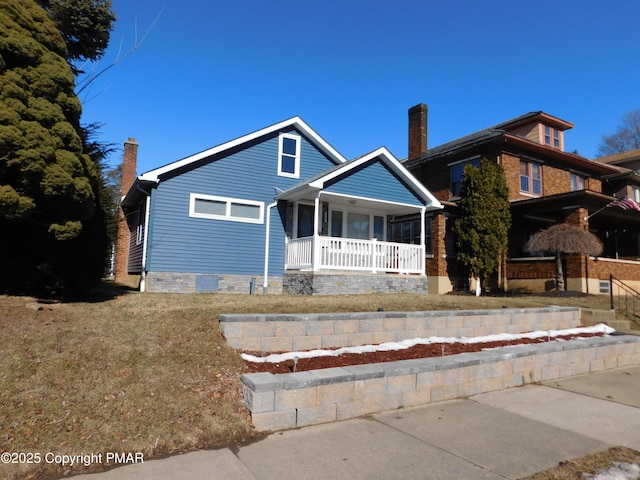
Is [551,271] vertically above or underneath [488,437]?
above

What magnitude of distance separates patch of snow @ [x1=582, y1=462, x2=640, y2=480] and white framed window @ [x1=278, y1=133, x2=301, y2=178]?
500 inches

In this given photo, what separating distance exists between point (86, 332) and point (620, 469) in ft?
19.7

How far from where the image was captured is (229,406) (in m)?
4.55

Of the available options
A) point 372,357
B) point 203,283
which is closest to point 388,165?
point 203,283

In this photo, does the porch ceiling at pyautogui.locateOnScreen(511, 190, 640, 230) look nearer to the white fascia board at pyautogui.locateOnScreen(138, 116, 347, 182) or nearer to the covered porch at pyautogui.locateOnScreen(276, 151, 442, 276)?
the covered porch at pyautogui.locateOnScreen(276, 151, 442, 276)

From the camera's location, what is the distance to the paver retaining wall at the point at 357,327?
20.4ft

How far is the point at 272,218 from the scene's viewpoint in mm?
14820

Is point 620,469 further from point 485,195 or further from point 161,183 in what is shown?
point 485,195

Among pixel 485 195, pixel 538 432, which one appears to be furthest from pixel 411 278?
pixel 538 432

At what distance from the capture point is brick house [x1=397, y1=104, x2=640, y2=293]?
16578 mm

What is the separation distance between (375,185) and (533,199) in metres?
6.94

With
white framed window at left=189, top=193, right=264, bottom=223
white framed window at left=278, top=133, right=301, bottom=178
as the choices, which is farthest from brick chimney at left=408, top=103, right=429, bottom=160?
white framed window at left=189, top=193, right=264, bottom=223

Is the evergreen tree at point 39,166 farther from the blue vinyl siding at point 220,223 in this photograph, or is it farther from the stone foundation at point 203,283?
the blue vinyl siding at point 220,223

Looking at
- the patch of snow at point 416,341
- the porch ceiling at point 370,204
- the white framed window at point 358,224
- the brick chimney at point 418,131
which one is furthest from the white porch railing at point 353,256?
the brick chimney at point 418,131
